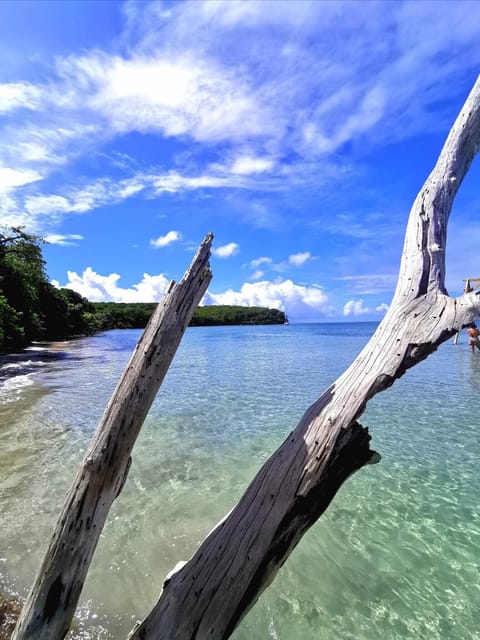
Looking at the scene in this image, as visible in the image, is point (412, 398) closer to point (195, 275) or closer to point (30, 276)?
point (195, 275)

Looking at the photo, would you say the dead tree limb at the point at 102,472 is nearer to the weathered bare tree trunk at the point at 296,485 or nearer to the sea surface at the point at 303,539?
the weathered bare tree trunk at the point at 296,485

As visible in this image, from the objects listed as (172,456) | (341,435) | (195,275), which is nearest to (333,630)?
(341,435)

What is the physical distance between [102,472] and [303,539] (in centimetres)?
405

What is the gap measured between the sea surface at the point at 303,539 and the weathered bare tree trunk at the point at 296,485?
→ 81.2 inches

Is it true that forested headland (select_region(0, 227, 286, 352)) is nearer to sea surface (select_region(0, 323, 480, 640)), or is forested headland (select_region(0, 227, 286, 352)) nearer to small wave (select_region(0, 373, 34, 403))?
sea surface (select_region(0, 323, 480, 640))

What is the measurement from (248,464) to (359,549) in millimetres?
3229

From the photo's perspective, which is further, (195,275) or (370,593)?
(370,593)

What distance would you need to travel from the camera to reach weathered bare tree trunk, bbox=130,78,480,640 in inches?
76.4

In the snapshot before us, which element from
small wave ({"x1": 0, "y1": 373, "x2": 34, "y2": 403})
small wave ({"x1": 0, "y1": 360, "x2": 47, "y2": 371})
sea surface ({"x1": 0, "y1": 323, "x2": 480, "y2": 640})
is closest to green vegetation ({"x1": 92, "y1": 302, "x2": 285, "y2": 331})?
small wave ({"x1": 0, "y1": 360, "x2": 47, "y2": 371})

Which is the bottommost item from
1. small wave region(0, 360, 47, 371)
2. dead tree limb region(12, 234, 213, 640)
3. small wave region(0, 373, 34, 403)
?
small wave region(0, 360, 47, 371)

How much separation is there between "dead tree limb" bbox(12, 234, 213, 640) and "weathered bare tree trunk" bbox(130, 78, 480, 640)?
477 millimetres

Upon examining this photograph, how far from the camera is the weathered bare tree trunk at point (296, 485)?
1940 millimetres

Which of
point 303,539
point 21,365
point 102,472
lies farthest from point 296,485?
point 21,365

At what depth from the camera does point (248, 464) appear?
7820 mm
